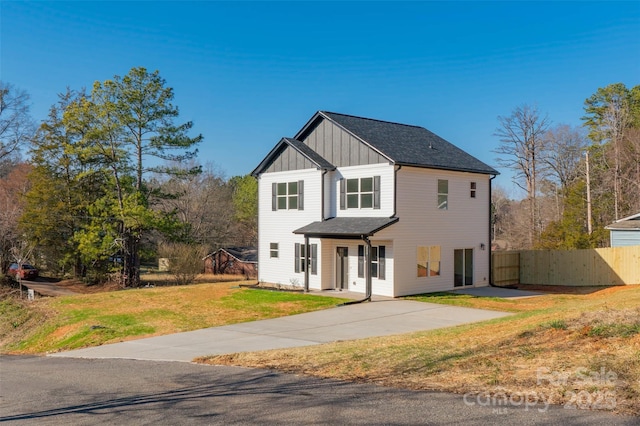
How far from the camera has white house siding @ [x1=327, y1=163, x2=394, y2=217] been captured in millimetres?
23406

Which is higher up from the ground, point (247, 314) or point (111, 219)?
point (111, 219)

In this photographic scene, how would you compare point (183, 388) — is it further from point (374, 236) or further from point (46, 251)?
point (46, 251)

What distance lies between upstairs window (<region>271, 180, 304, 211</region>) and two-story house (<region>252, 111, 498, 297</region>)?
5cm

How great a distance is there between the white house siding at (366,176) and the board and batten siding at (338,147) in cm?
27

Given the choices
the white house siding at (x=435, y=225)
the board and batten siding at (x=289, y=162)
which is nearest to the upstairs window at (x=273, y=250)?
the board and batten siding at (x=289, y=162)

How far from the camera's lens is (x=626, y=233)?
98.0 ft

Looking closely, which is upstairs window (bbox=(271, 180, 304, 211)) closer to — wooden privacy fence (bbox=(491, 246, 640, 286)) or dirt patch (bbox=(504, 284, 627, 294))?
wooden privacy fence (bbox=(491, 246, 640, 286))

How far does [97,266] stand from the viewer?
4188 cm

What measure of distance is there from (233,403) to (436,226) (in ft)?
59.7

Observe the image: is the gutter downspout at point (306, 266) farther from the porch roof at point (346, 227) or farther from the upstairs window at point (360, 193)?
the upstairs window at point (360, 193)

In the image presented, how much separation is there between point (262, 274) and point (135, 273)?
48.7 ft

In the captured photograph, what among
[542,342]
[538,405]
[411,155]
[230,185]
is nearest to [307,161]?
[411,155]

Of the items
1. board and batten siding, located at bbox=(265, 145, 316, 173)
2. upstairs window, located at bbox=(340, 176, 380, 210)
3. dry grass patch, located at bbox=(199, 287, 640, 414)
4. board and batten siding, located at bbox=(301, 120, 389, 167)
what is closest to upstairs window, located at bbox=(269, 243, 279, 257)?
board and batten siding, located at bbox=(265, 145, 316, 173)

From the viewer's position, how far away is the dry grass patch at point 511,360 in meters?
7.52
